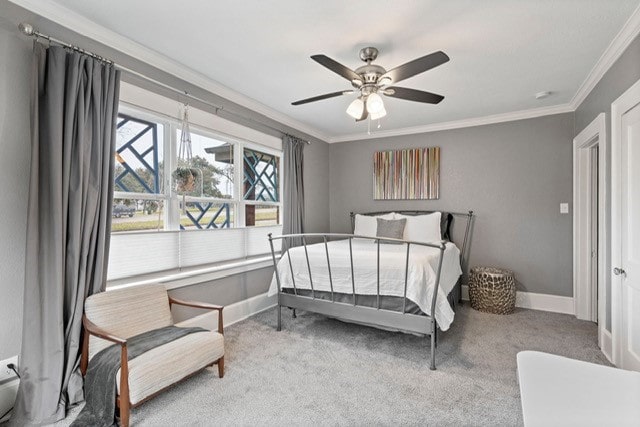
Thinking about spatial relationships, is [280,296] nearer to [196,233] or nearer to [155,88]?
[196,233]

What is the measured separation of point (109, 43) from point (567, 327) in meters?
4.86

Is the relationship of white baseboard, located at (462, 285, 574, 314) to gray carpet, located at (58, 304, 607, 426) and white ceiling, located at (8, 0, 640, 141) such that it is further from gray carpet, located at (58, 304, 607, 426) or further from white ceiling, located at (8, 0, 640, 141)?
white ceiling, located at (8, 0, 640, 141)

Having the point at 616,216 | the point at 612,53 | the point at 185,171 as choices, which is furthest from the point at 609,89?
the point at 185,171

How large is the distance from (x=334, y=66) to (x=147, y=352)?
212 cm

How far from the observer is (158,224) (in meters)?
2.69

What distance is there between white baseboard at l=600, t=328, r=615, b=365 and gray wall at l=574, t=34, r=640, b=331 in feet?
0.17

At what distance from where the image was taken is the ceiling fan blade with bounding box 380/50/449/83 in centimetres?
180

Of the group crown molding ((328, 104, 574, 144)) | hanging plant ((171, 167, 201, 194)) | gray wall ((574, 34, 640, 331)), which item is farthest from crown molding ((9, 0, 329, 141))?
gray wall ((574, 34, 640, 331))

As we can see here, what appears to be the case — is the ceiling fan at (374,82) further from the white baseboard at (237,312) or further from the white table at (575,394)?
the white baseboard at (237,312)

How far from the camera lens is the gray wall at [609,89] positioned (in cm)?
209

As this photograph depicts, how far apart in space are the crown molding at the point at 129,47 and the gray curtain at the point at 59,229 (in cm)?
24

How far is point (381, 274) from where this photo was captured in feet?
8.33

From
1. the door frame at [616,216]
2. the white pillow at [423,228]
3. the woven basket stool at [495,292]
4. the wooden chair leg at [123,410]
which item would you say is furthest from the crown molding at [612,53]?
the wooden chair leg at [123,410]

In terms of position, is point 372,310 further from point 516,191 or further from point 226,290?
point 516,191
